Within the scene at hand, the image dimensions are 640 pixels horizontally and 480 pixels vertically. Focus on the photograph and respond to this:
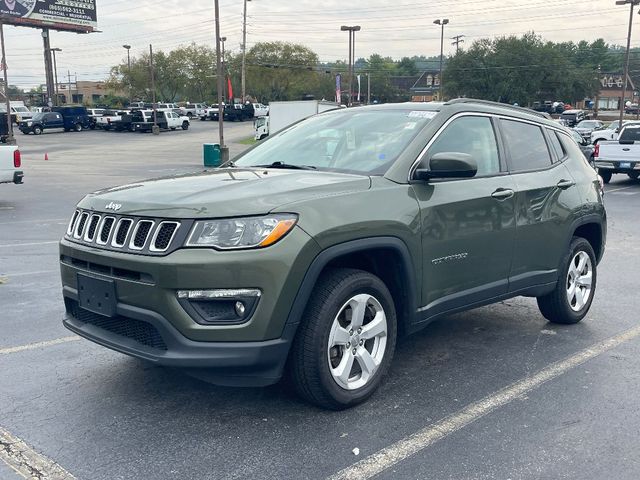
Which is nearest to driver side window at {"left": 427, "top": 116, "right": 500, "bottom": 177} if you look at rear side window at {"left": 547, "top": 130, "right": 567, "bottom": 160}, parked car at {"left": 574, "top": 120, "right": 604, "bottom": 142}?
rear side window at {"left": 547, "top": 130, "right": 567, "bottom": 160}

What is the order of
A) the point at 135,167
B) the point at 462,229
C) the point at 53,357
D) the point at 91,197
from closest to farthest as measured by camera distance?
the point at 91,197 < the point at 462,229 < the point at 53,357 < the point at 135,167

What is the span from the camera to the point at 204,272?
129 inches

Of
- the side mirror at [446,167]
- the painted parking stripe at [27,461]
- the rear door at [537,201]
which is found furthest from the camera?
the rear door at [537,201]

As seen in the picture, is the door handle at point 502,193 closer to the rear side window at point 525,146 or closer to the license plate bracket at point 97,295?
the rear side window at point 525,146

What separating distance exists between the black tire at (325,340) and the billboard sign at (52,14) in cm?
A: 7198

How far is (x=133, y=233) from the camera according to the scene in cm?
348

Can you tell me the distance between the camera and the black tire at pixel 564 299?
5410 mm

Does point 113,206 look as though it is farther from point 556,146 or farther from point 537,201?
point 556,146

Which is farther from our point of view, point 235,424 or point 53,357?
point 53,357

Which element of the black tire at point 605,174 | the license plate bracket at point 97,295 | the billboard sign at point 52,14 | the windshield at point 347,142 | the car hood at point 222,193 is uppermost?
the billboard sign at point 52,14

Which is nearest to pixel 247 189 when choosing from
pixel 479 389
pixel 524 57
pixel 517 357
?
pixel 479 389

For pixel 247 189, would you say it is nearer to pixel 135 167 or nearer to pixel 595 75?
pixel 135 167

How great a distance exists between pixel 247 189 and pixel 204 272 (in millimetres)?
582

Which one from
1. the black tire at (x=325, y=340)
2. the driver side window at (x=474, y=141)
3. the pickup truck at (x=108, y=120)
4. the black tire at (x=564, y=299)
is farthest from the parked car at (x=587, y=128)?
the black tire at (x=325, y=340)
